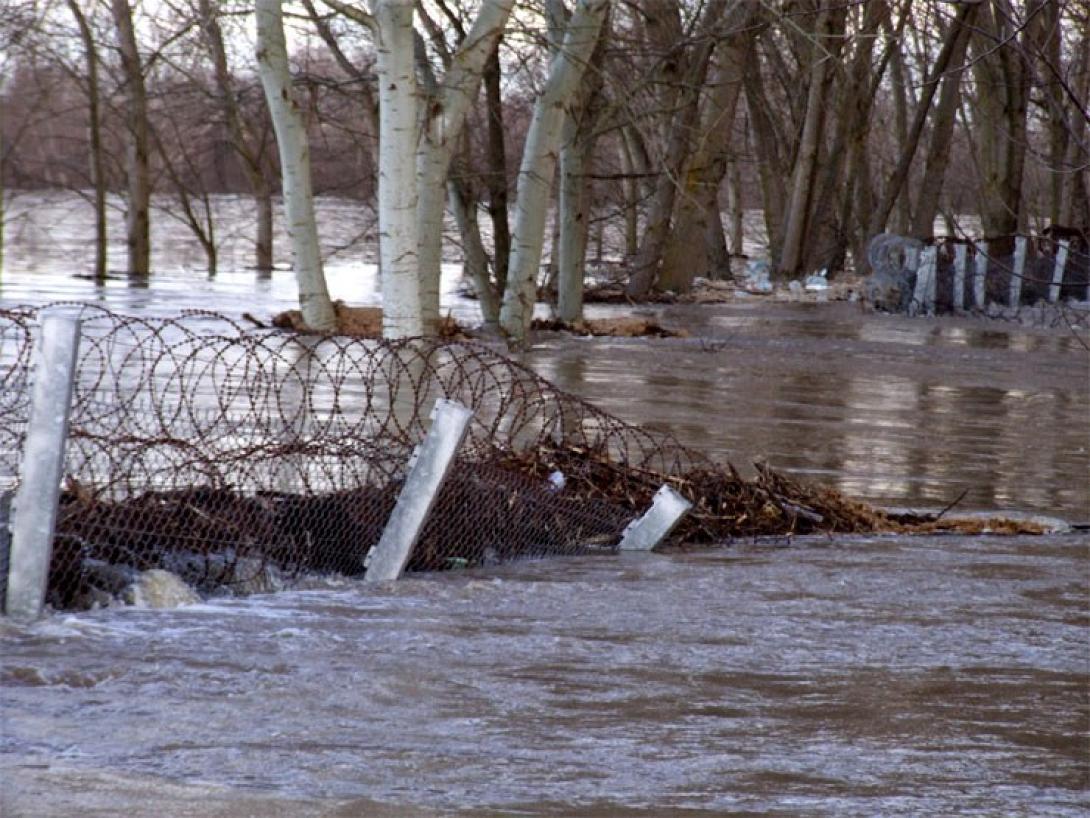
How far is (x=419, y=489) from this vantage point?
8.27 meters

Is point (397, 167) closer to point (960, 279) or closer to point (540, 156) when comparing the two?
point (540, 156)

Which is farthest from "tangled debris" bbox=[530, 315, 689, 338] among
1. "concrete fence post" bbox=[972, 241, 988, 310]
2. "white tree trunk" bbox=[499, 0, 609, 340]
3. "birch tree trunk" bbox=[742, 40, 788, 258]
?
"birch tree trunk" bbox=[742, 40, 788, 258]

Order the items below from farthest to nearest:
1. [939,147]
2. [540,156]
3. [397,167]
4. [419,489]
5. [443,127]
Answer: [939,147], [540,156], [443,127], [397,167], [419,489]

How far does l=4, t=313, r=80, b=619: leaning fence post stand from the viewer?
6898mm

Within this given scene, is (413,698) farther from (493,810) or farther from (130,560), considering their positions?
(130,560)

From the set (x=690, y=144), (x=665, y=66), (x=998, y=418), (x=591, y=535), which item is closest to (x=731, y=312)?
(x=690, y=144)

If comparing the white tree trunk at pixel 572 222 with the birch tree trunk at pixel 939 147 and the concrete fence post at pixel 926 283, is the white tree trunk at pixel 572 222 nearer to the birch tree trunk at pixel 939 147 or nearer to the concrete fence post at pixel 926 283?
the concrete fence post at pixel 926 283

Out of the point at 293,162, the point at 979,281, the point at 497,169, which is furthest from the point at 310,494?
the point at 979,281

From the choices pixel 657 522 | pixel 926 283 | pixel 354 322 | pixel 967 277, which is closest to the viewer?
pixel 657 522

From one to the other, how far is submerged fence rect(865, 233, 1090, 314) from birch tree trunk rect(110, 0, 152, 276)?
15.3 metres

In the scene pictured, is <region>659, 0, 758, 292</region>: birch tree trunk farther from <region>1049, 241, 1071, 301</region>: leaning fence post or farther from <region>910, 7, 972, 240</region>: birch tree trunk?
<region>1049, 241, 1071, 301</region>: leaning fence post

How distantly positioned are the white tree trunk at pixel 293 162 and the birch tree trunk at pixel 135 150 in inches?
518

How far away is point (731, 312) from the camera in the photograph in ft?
107

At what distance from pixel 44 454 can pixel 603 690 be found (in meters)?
2.47
